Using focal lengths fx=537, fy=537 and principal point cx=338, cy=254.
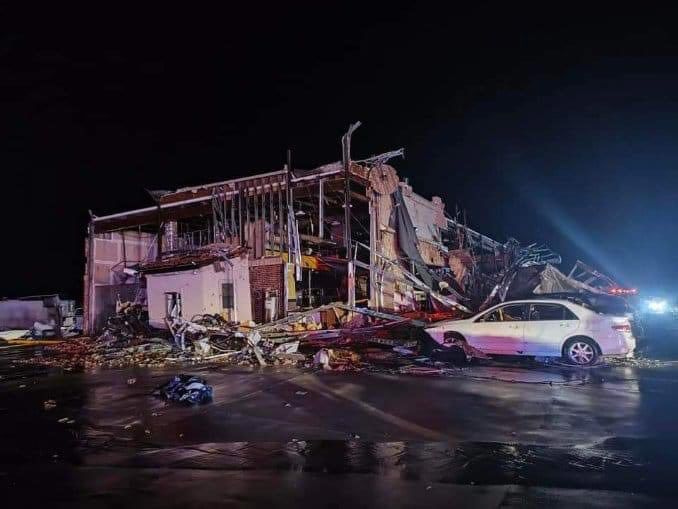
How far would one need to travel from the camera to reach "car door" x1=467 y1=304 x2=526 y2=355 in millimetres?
12367

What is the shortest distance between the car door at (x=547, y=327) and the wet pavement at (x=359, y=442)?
3.43 feet

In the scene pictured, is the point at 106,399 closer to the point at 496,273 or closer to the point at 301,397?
the point at 301,397

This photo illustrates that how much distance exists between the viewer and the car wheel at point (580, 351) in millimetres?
11836


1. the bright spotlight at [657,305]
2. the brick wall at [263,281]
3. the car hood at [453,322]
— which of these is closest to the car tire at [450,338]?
the car hood at [453,322]

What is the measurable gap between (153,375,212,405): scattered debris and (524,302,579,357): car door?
7.22 metres

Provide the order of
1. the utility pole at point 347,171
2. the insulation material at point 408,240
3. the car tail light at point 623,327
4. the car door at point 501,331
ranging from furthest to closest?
the insulation material at point 408,240 → the utility pole at point 347,171 → the car door at point 501,331 → the car tail light at point 623,327

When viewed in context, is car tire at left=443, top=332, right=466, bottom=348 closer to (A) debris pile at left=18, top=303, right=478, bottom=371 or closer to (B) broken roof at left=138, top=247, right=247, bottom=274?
(A) debris pile at left=18, top=303, right=478, bottom=371

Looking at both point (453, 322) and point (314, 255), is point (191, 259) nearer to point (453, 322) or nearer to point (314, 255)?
point (314, 255)

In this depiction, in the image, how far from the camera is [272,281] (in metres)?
19.7

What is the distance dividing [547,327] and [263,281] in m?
10.8

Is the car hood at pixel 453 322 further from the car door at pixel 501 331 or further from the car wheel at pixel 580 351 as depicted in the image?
the car wheel at pixel 580 351

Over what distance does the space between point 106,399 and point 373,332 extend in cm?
771

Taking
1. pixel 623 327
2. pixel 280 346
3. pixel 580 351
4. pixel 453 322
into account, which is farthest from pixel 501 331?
pixel 280 346

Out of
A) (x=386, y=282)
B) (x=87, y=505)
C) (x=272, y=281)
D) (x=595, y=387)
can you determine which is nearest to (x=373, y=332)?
(x=386, y=282)
